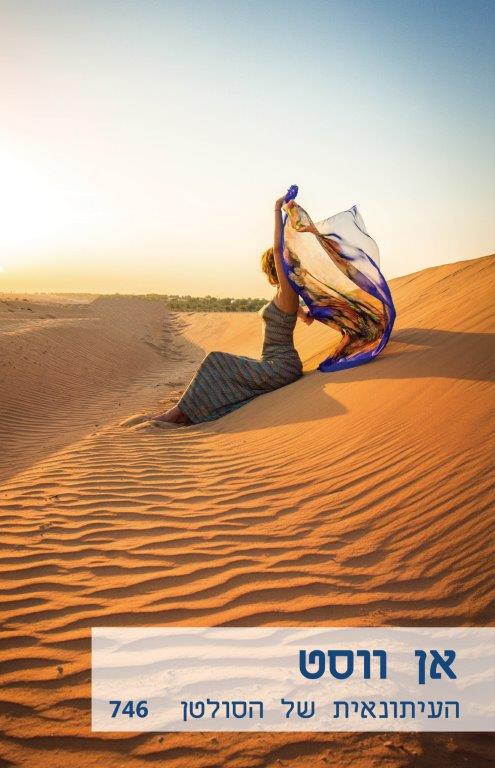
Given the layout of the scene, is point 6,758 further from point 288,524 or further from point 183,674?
point 288,524

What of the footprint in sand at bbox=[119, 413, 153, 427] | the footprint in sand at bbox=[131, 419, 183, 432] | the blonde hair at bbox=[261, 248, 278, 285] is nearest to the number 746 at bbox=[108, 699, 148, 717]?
the footprint in sand at bbox=[131, 419, 183, 432]

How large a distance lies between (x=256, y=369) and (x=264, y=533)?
3471 mm

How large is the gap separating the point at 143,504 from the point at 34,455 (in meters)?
2.57

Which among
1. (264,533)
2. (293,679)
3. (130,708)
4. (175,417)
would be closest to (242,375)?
(175,417)

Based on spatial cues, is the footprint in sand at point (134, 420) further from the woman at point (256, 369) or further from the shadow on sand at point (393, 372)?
the shadow on sand at point (393, 372)

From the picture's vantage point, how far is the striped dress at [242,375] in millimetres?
6176

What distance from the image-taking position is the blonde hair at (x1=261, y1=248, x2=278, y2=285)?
6352 mm

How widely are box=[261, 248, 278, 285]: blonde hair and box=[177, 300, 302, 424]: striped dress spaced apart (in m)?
0.38

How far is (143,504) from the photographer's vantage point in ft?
12.4

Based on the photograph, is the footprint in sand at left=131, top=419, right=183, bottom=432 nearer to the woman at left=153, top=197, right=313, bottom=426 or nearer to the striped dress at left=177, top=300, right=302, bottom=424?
the woman at left=153, top=197, right=313, bottom=426

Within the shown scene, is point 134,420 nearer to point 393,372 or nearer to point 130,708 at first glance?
point 393,372

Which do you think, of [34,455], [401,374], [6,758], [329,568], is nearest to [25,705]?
[6,758]

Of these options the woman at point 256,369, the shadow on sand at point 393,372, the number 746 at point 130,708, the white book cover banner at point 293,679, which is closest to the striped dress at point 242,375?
the woman at point 256,369

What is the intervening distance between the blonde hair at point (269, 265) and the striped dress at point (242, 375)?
1.25 ft
